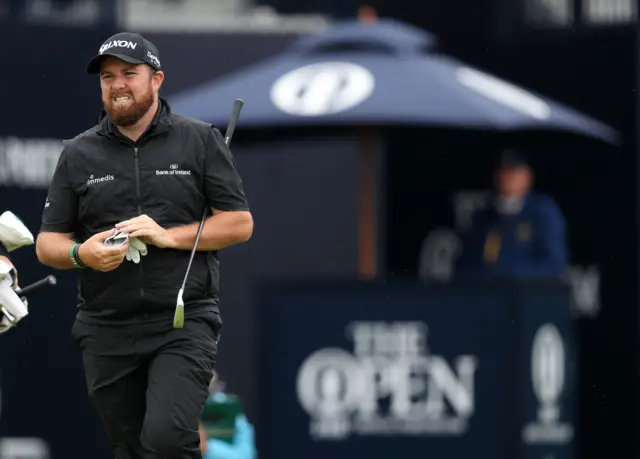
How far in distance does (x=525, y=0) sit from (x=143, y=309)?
6825 millimetres

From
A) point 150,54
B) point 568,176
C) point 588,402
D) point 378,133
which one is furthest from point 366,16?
point 150,54

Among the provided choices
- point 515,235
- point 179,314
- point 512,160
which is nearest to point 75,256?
point 179,314

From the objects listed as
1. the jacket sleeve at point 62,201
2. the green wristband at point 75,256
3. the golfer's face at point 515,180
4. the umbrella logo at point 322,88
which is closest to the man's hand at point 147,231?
the green wristband at point 75,256

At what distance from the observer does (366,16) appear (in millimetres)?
12391

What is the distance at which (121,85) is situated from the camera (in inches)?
276

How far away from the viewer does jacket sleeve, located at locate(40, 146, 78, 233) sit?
7.13 meters

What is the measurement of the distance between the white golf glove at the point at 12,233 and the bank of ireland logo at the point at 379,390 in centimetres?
383

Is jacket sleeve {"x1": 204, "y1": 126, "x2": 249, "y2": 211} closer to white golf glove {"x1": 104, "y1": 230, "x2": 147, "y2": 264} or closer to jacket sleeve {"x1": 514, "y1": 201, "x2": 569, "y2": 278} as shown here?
white golf glove {"x1": 104, "y1": 230, "x2": 147, "y2": 264}

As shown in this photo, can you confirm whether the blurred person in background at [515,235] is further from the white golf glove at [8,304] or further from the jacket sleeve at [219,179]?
the white golf glove at [8,304]

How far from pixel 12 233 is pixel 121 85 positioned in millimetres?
695

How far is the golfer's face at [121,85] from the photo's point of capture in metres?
7.01

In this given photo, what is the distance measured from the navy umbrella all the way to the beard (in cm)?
396

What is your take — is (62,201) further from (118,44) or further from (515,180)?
(515,180)

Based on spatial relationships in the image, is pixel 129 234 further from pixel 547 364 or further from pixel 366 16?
pixel 366 16
